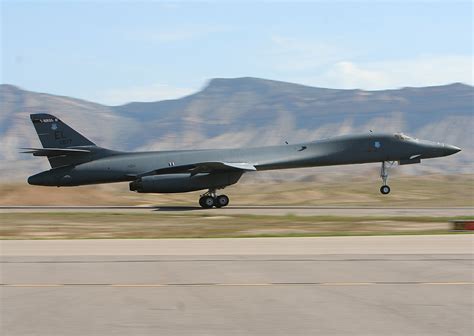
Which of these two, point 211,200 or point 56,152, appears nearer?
point 56,152

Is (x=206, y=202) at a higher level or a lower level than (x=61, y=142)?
lower

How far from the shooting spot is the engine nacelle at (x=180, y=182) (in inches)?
1527

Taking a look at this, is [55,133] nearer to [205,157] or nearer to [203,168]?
[205,157]

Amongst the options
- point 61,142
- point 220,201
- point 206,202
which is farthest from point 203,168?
point 61,142

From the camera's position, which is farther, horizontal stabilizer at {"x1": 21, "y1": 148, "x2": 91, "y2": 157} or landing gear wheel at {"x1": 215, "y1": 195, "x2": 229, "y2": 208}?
landing gear wheel at {"x1": 215, "y1": 195, "x2": 229, "y2": 208}

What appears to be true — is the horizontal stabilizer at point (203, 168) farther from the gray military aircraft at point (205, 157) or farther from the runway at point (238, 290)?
the runway at point (238, 290)

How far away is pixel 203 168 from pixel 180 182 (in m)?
1.48

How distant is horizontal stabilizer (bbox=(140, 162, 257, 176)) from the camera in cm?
3837

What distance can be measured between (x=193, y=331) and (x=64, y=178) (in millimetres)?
33003

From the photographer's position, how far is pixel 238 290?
38.6 feet

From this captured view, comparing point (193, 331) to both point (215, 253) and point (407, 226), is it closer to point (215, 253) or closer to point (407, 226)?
point (215, 253)

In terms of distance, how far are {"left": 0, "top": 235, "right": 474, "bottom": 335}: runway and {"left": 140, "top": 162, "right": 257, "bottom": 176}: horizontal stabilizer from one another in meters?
19.2

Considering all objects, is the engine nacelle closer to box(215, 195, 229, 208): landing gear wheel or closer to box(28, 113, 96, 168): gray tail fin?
box(215, 195, 229, 208): landing gear wheel

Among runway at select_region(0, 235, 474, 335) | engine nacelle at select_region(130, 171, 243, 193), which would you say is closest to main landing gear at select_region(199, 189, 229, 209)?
engine nacelle at select_region(130, 171, 243, 193)
